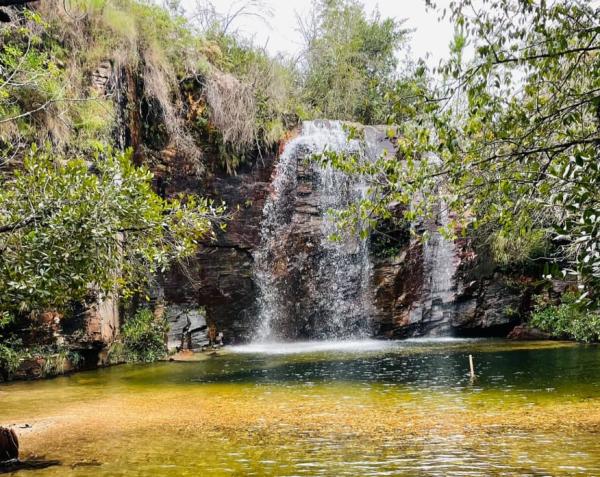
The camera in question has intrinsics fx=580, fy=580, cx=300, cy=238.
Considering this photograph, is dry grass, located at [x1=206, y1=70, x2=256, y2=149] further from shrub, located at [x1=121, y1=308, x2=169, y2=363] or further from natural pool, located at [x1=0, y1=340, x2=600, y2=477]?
natural pool, located at [x1=0, y1=340, x2=600, y2=477]

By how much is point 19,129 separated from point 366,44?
23.4 metres

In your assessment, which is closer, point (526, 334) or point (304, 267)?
point (526, 334)

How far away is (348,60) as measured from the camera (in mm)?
31781

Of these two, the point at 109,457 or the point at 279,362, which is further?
the point at 279,362

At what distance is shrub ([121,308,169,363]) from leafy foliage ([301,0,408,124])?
13804 millimetres

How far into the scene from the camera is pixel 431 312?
868 inches

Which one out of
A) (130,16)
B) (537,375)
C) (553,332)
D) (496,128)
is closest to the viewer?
(496,128)

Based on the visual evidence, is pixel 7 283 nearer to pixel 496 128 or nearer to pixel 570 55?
pixel 496 128

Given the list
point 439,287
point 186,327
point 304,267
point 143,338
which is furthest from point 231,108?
point 439,287

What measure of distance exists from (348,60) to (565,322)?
18.5m

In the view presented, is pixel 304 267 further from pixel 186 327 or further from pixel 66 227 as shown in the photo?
pixel 66 227

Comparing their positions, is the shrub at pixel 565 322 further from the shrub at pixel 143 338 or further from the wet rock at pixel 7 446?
the wet rock at pixel 7 446

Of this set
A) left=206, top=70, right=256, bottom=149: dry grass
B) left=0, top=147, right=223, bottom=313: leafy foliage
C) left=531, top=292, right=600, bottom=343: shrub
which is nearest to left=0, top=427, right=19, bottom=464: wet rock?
left=0, top=147, right=223, bottom=313: leafy foliage

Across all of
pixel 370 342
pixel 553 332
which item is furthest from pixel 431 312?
pixel 553 332
